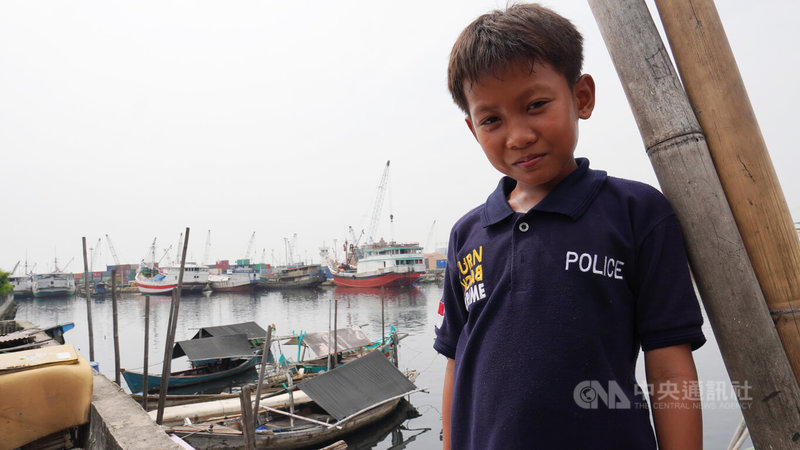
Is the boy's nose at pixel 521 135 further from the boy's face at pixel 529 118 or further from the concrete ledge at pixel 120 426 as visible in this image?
the concrete ledge at pixel 120 426

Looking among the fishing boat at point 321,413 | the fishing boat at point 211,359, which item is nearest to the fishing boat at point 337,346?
the fishing boat at point 211,359

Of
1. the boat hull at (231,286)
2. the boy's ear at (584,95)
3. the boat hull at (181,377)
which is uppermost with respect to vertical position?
the boy's ear at (584,95)

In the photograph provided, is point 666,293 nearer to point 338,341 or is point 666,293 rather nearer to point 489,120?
point 489,120

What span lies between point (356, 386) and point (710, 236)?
10.0 meters

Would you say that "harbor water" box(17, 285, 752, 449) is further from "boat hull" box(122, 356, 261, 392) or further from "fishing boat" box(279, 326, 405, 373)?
"boat hull" box(122, 356, 261, 392)

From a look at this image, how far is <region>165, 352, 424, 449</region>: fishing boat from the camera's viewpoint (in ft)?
27.0

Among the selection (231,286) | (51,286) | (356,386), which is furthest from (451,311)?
(51,286)

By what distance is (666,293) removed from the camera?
35.2 inches

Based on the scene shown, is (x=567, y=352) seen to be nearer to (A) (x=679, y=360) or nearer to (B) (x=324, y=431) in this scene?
(A) (x=679, y=360)

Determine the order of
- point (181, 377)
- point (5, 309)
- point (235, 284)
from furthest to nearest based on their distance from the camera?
point (235, 284) → point (5, 309) → point (181, 377)

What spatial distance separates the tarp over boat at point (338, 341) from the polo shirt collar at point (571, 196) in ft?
44.3

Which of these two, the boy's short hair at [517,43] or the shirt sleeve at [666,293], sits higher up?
the boy's short hair at [517,43]

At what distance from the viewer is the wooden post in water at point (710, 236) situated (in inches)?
33.4

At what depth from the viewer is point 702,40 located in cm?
93
